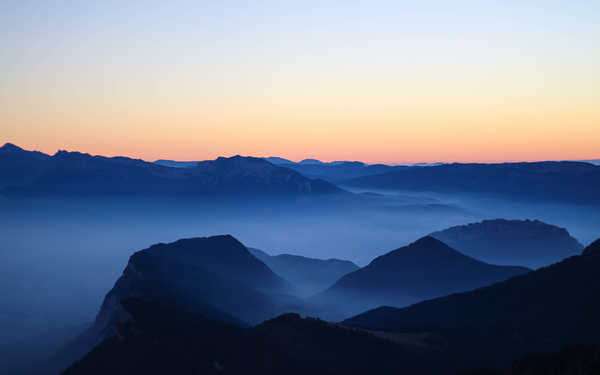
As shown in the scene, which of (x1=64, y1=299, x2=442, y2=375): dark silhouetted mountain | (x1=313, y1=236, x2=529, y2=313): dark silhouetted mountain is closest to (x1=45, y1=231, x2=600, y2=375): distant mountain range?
(x1=64, y1=299, x2=442, y2=375): dark silhouetted mountain

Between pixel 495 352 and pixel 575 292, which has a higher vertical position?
pixel 575 292

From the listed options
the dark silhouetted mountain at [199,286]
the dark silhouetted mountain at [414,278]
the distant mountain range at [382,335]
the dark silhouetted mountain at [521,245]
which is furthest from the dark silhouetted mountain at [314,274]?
the distant mountain range at [382,335]

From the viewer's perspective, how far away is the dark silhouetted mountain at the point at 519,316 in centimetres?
5346

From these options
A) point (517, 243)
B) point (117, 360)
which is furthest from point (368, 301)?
point (517, 243)

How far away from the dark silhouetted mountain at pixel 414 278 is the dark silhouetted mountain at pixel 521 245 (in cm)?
6174

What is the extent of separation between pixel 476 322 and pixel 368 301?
61.2m

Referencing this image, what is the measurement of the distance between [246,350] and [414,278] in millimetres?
81252

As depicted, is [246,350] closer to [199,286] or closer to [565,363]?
[565,363]

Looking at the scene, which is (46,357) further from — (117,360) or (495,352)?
(495,352)

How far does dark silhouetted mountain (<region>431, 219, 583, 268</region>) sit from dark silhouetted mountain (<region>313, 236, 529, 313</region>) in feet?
203

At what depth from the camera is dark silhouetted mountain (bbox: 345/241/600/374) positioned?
175 ft

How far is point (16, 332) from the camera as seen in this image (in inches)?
6383

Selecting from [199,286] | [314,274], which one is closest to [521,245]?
[314,274]

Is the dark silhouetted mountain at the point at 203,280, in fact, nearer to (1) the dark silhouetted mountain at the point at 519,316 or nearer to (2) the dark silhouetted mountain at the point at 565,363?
(1) the dark silhouetted mountain at the point at 519,316
